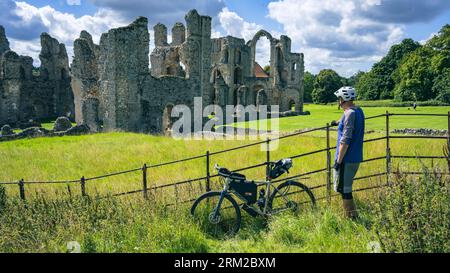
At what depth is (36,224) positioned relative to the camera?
6668 mm

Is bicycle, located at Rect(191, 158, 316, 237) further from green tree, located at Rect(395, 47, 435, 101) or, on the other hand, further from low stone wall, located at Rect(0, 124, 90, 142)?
green tree, located at Rect(395, 47, 435, 101)

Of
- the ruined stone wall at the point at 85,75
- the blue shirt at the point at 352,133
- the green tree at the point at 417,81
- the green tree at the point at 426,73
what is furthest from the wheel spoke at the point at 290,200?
the green tree at the point at 417,81

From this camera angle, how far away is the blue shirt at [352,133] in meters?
5.64

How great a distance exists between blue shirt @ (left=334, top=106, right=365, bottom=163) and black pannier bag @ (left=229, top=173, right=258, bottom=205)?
5.44ft

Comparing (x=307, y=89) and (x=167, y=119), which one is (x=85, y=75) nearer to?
(x=167, y=119)

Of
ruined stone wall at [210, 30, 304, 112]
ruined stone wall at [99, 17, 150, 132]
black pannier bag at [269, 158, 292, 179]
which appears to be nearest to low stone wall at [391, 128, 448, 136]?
ruined stone wall at [99, 17, 150, 132]

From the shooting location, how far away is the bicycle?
639 cm

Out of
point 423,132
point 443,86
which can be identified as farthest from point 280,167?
point 443,86

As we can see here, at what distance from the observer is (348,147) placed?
5.75 m

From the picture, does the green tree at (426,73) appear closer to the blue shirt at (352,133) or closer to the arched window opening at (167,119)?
the arched window opening at (167,119)

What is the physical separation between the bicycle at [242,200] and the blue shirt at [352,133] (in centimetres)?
110

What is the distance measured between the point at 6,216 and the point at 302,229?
18.2ft
